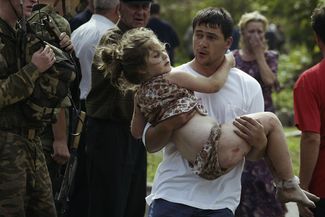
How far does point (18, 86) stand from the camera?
5129 millimetres

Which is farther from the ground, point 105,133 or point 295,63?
point 105,133

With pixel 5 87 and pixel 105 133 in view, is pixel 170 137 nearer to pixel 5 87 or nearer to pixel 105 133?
pixel 5 87

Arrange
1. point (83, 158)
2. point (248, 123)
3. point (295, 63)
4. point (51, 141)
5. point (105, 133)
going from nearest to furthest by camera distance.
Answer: point (248, 123), point (51, 141), point (105, 133), point (83, 158), point (295, 63)

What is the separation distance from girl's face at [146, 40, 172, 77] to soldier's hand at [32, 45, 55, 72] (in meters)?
0.65

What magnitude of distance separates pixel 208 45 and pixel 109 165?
222 centimetres

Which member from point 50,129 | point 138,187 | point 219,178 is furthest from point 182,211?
point 138,187

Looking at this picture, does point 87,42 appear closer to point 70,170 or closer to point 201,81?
point 70,170

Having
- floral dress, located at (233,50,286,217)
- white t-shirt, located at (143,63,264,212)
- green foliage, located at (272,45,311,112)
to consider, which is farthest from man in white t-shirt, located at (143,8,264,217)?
A: green foliage, located at (272,45,311,112)

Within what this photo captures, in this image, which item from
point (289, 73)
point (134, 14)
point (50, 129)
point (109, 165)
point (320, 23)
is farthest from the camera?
point (289, 73)

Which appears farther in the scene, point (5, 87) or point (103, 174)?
point (103, 174)

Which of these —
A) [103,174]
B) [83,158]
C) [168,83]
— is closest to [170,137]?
[168,83]

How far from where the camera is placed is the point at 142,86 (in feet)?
16.4

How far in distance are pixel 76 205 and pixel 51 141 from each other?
1.30 m

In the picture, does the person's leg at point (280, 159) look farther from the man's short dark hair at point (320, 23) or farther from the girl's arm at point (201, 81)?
the man's short dark hair at point (320, 23)
